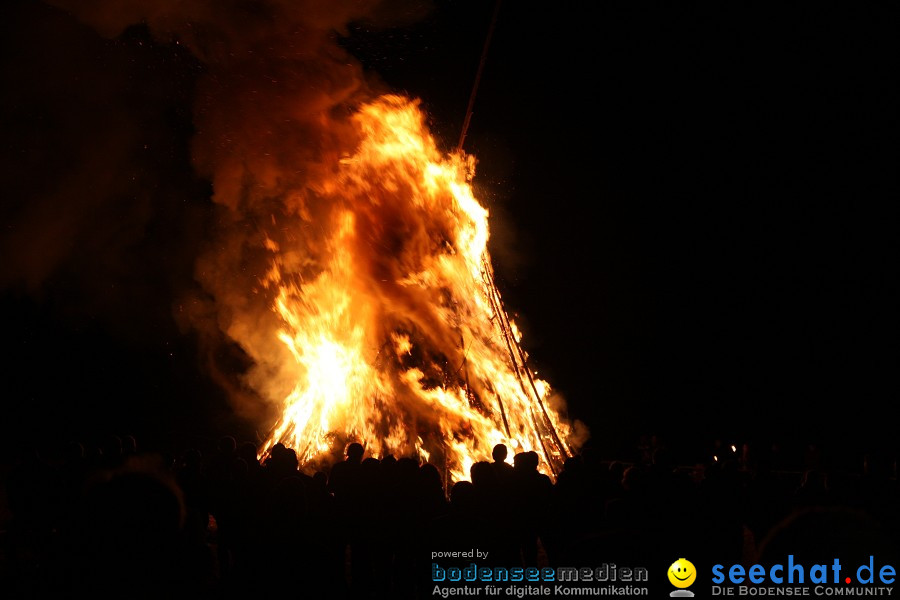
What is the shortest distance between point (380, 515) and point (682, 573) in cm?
235

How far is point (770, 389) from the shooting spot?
16609mm

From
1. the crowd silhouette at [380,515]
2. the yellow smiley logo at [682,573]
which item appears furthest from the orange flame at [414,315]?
the yellow smiley logo at [682,573]

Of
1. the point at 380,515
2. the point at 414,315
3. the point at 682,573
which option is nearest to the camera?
the point at 682,573

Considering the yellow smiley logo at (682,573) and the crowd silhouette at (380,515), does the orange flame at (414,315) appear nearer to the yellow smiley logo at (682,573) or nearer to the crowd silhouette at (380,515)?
the crowd silhouette at (380,515)

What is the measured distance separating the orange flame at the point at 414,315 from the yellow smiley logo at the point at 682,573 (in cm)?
507

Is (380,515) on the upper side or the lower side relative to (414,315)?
lower

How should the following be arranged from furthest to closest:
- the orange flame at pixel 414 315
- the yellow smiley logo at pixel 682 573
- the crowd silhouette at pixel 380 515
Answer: the orange flame at pixel 414 315 < the yellow smiley logo at pixel 682 573 < the crowd silhouette at pixel 380 515

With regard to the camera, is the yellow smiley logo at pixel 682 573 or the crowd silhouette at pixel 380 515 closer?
the crowd silhouette at pixel 380 515

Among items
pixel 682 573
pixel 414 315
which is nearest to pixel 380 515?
pixel 682 573

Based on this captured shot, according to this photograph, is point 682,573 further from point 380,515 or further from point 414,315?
point 414,315

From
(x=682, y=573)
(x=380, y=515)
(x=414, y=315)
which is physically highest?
(x=414, y=315)

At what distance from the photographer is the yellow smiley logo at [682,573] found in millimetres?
3627

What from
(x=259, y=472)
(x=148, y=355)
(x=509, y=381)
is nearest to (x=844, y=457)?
(x=509, y=381)

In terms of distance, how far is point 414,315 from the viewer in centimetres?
1004
